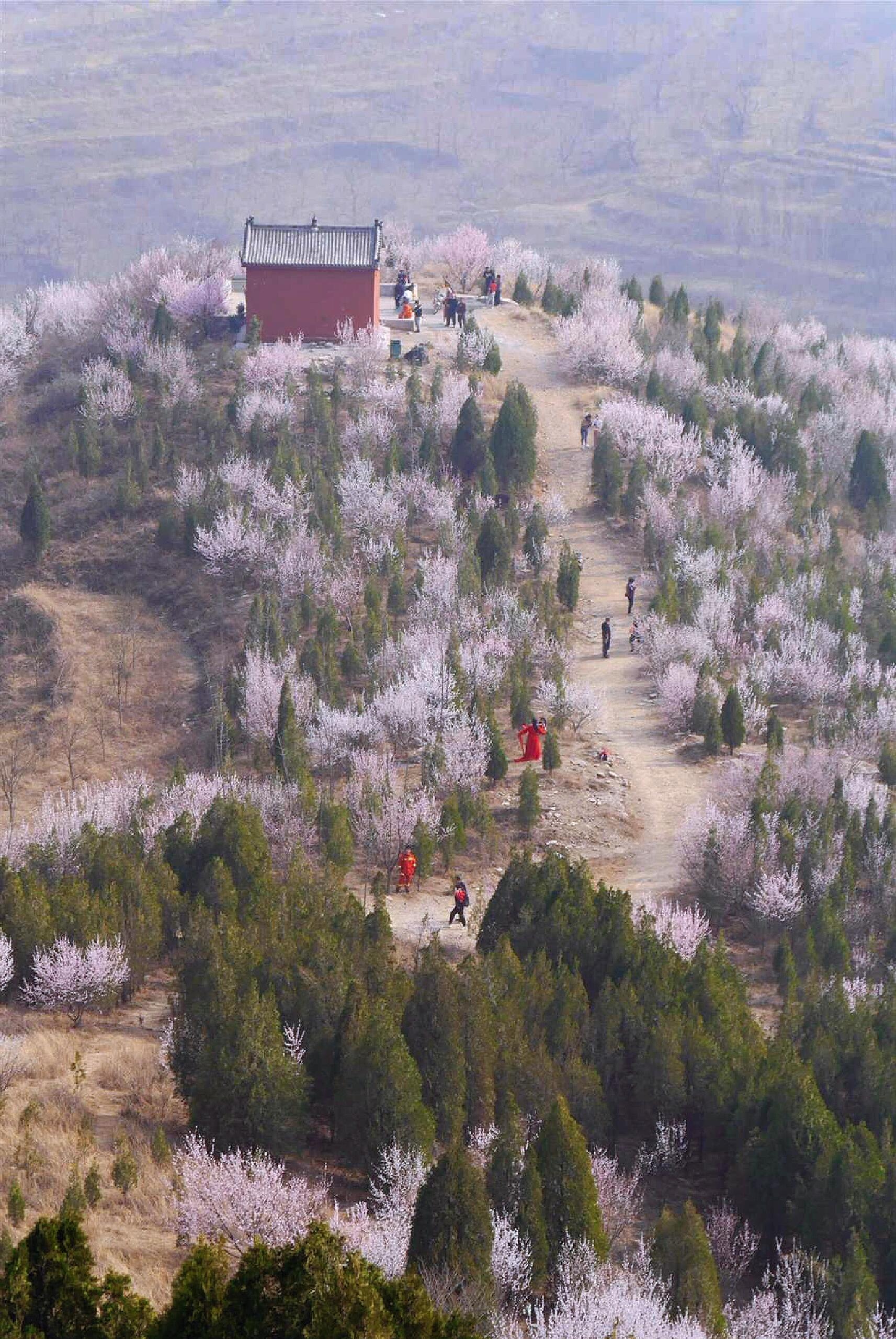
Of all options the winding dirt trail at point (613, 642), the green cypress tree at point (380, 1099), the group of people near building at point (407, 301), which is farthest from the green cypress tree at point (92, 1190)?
the group of people near building at point (407, 301)

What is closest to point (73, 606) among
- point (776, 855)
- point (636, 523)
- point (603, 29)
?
point (636, 523)

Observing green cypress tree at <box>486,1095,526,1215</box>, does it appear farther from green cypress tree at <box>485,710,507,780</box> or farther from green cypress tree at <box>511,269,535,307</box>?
green cypress tree at <box>511,269,535,307</box>

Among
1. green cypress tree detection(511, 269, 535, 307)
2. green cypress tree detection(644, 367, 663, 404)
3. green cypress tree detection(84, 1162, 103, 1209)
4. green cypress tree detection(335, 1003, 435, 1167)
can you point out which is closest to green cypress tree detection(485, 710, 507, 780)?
green cypress tree detection(335, 1003, 435, 1167)

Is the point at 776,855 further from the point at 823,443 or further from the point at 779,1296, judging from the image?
the point at 823,443

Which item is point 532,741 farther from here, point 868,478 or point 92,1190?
point 868,478

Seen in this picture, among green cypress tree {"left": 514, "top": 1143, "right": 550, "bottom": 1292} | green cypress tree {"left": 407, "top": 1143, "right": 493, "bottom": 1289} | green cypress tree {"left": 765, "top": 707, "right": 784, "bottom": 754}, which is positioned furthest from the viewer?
green cypress tree {"left": 765, "top": 707, "right": 784, "bottom": 754}

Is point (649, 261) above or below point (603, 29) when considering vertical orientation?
below
